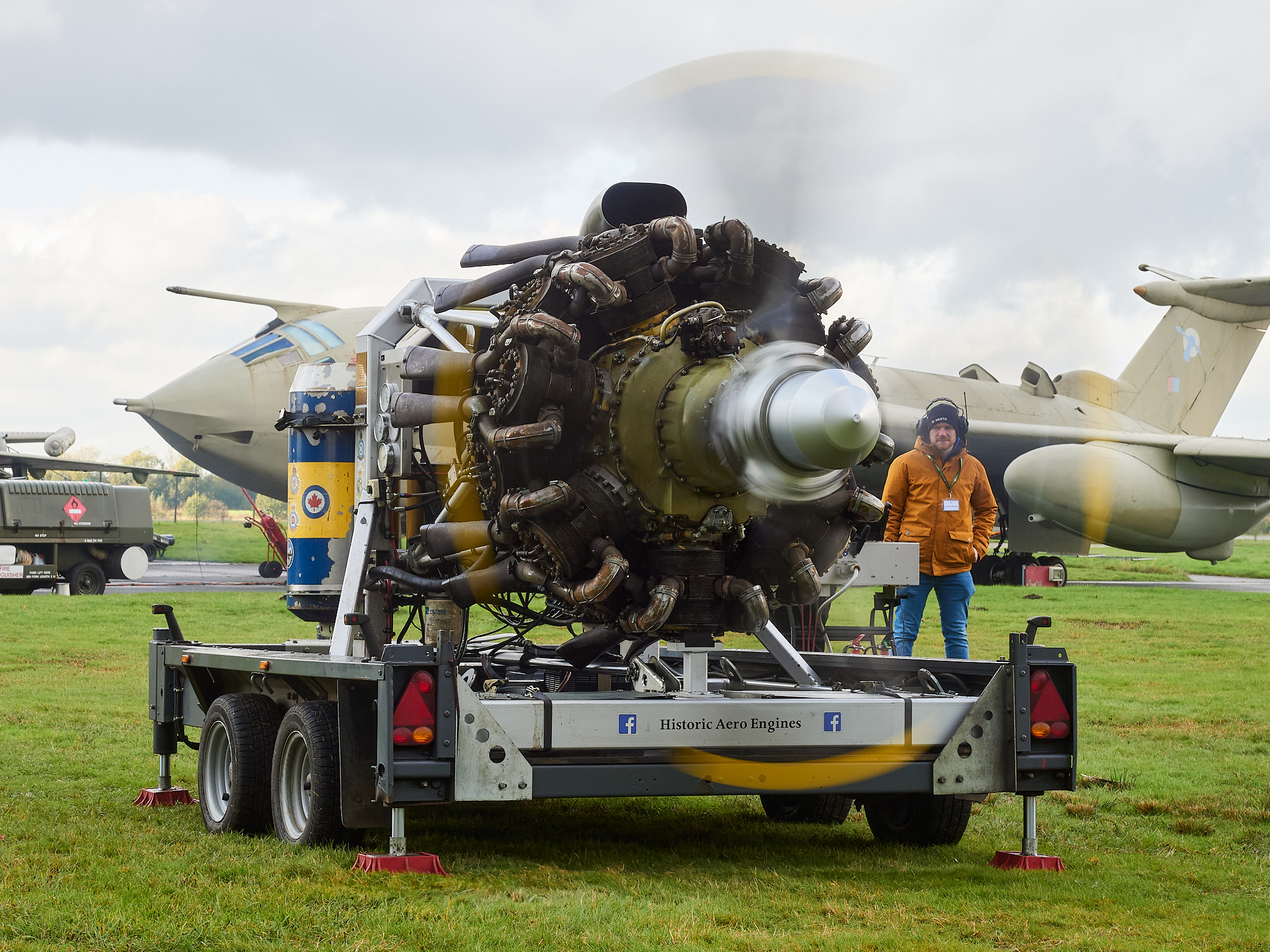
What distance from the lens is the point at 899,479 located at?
8164 millimetres

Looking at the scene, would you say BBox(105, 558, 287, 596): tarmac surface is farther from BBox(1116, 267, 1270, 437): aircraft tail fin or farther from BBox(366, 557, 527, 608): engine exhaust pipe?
BBox(366, 557, 527, 608): engine exhaust pipe

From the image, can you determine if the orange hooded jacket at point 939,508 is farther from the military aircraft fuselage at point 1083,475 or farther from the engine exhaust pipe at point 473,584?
the engine exhaust pipe at point 473,584

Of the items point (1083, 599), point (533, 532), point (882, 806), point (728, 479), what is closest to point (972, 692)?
point (882, 806)

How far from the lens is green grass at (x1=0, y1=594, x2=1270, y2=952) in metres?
4.32

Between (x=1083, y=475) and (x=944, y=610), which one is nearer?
(x=944, y=610)

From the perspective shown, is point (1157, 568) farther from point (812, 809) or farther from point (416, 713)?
point (416, 713)

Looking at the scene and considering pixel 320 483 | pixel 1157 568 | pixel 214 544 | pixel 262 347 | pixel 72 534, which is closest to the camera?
pixel 320 483

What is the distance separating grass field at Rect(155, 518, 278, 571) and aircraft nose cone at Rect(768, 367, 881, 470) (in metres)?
44.8

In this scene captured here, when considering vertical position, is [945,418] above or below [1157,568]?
above

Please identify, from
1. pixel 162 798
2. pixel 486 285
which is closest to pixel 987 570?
pixel 162 798

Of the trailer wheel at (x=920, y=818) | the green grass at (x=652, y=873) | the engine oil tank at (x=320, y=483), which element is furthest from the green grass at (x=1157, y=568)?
the engine oil tank at (x=320, y=483)

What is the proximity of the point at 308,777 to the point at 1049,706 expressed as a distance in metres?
3.17

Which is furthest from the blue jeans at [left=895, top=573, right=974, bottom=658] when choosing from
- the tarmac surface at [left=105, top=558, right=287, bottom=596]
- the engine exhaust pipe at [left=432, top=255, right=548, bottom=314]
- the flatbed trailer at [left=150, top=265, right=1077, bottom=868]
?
the tarmac surface at [left=105, top=558, right=287, bottom=596]

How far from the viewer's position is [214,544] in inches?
2461
